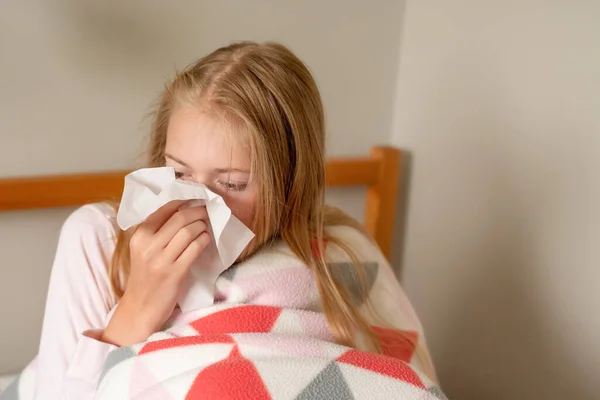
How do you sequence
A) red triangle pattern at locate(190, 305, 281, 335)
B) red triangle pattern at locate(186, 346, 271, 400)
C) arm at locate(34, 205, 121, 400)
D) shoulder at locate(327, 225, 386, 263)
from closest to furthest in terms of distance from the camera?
red triangle pattern at locate(186, 346, 271, 400), red triangle pattern at locate(190, 305, 281, 335), arm at locate(34, 205, 121, 400), shoulder at locate(327, 225, 386, 263)

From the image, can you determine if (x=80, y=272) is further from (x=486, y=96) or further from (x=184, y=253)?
(x=486, y=96)

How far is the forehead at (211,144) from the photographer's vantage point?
0.73 meters

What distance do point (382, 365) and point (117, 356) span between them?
0.96 feet

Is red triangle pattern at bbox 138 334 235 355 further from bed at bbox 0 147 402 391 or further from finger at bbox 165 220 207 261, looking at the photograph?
bed at bbox 0 147 402 391

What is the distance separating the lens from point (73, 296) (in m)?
0.84

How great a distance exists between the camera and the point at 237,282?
0.78m

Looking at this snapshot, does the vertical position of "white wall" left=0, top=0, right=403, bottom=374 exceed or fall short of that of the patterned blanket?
it exceeds it

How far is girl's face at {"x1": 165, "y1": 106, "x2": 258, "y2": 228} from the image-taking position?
0.74 metres

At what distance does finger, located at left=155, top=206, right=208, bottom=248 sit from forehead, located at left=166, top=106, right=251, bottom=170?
53mm

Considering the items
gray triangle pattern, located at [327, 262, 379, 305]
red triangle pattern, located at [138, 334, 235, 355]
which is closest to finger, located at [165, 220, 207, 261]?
red triangle pattern, located at [138, 334, 235, 355]

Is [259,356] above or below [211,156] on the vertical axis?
below

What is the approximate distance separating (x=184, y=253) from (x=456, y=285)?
62 centimetres

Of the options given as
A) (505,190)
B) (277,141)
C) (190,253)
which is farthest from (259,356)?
(505,190)

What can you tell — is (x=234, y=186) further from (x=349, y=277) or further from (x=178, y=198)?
(x=349, y=277)
